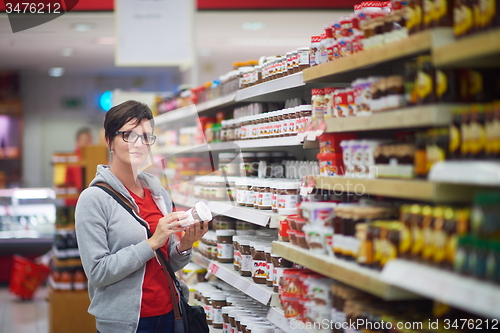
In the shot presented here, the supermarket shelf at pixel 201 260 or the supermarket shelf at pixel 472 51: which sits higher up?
the supermarket shelf at pixel 472 51

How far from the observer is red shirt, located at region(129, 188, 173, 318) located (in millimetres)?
2564

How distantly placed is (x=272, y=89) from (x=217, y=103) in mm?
1223

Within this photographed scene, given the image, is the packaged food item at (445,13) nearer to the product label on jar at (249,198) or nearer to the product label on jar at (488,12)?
the product label on jar at (488,12)

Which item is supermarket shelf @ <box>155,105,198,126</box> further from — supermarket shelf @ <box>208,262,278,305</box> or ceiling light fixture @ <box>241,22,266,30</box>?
ceiling light fixture @ <box>241,22,266,30</box>

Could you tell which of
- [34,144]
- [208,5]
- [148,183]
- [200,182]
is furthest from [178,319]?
[34,144]

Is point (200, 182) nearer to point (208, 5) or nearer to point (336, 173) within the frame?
point (336, 173)

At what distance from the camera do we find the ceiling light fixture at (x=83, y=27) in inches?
287

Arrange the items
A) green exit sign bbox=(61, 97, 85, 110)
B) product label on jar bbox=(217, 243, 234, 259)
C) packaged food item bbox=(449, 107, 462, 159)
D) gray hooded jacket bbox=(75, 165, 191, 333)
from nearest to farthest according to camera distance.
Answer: packaged food item bbox=(449, 107, 462, 159)
gray hooded jacket bbox=(75, 165, 191, 333)
product label on jar bbox=(217, 243, 234, 259)
green exit sign bbox=(61, 97, 85, 110)

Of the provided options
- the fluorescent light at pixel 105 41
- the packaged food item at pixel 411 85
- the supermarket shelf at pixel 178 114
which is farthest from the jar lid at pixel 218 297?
the fluorescent light at pixel 105 41

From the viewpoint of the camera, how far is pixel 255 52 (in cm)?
1010

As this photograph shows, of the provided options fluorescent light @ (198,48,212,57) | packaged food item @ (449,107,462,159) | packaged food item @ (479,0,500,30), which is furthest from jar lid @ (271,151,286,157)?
fluorescent light @ (198,48,212,57)

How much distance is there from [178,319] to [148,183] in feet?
2.20

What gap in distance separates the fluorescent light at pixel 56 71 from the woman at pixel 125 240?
388 inches

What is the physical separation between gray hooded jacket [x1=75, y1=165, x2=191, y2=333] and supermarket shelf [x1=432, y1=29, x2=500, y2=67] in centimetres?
151
